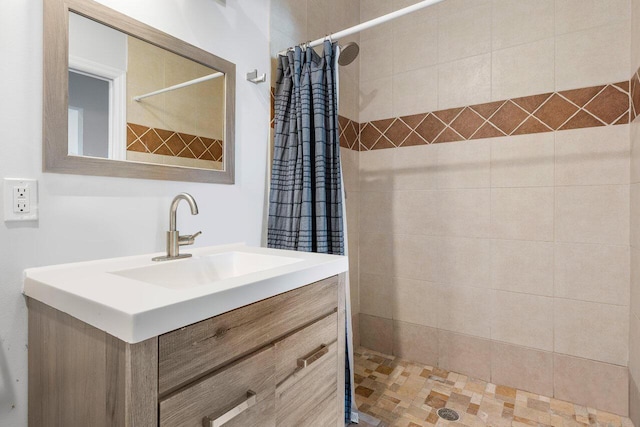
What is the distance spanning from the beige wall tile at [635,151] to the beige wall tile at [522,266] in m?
0.48

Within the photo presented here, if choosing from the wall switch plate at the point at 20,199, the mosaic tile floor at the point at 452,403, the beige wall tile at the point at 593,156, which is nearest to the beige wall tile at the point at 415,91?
the beige wall tile at the point at 593,156

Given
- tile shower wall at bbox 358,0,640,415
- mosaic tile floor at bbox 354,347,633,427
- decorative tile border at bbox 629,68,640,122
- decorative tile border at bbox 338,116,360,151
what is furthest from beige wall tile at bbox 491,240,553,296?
decorative tile border at bbox 338,116,360,151

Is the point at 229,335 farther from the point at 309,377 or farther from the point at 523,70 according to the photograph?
the point at 523,70

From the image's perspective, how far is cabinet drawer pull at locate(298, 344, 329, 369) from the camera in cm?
95

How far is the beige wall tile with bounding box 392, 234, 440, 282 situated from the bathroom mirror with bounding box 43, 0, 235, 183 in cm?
128

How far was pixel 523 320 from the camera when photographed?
1.89 metres

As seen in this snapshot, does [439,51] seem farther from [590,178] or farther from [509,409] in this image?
[509,409]

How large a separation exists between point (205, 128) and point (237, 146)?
169 mm

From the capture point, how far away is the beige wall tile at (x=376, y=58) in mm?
2301

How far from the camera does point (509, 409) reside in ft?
5.62

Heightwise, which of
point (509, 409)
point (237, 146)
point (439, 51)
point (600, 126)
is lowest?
point (509, 409)

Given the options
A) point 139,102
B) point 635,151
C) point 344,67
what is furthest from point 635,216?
point 139,102

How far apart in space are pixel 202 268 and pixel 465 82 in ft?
6.03

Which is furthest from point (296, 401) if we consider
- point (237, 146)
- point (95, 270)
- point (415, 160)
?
point (415, 160)
